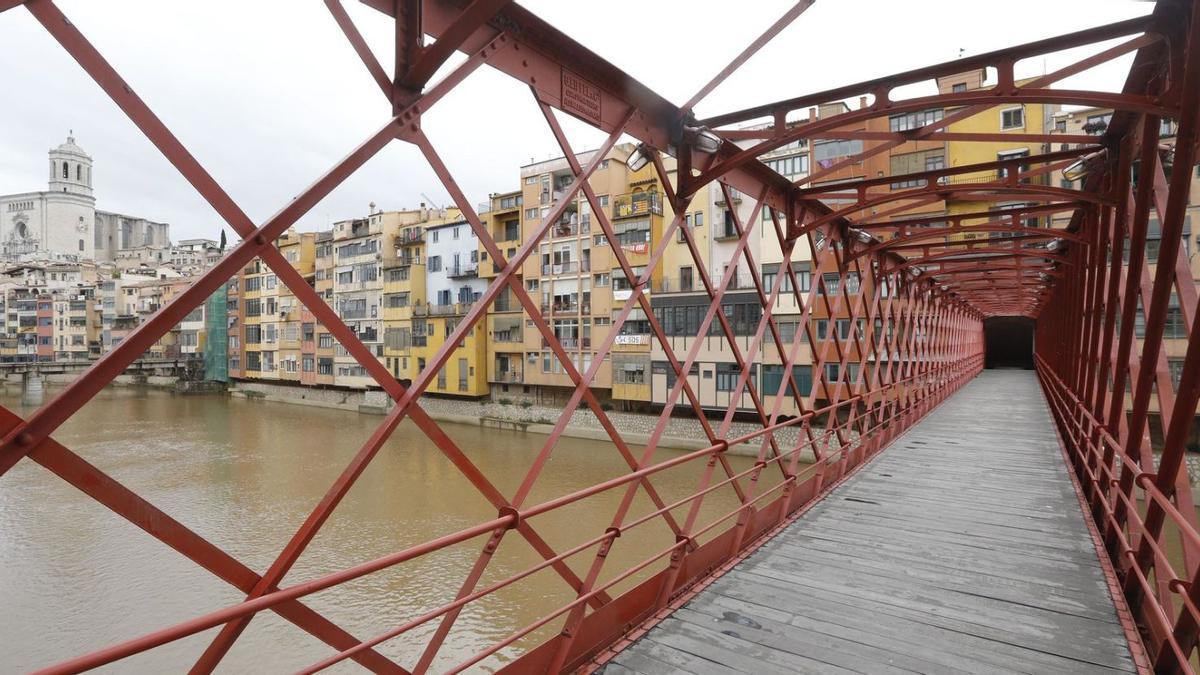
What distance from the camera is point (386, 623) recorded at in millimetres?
10641

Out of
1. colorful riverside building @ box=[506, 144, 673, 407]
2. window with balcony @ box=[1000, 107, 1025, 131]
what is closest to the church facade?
colorful riverside building @ box=[506, 144, 673, 407]

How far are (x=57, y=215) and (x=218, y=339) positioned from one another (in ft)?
248

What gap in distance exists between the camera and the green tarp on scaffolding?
48.1 meters

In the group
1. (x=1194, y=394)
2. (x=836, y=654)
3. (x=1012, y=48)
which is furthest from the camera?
(x=1012, y=48)

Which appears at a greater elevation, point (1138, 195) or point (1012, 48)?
point (1012, 48)

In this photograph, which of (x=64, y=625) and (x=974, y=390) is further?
(x=974, y=390)

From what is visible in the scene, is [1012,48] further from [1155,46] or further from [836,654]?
[836,654]

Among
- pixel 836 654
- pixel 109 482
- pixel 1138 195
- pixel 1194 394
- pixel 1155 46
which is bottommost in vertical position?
pixel 836 654

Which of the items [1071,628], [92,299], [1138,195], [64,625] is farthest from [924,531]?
[92,299]

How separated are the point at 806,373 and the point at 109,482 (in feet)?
76.2

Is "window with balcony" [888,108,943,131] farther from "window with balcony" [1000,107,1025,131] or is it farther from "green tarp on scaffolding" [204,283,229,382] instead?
"green tarp on scaffolding" [204,283,229,382]

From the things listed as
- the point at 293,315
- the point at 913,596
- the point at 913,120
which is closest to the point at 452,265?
the point at 293,315

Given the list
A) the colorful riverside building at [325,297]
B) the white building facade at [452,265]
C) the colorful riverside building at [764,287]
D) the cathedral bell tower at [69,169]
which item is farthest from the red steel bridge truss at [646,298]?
the cathedral bell tower at [69,169]

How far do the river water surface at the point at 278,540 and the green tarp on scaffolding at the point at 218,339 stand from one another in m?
20.6
